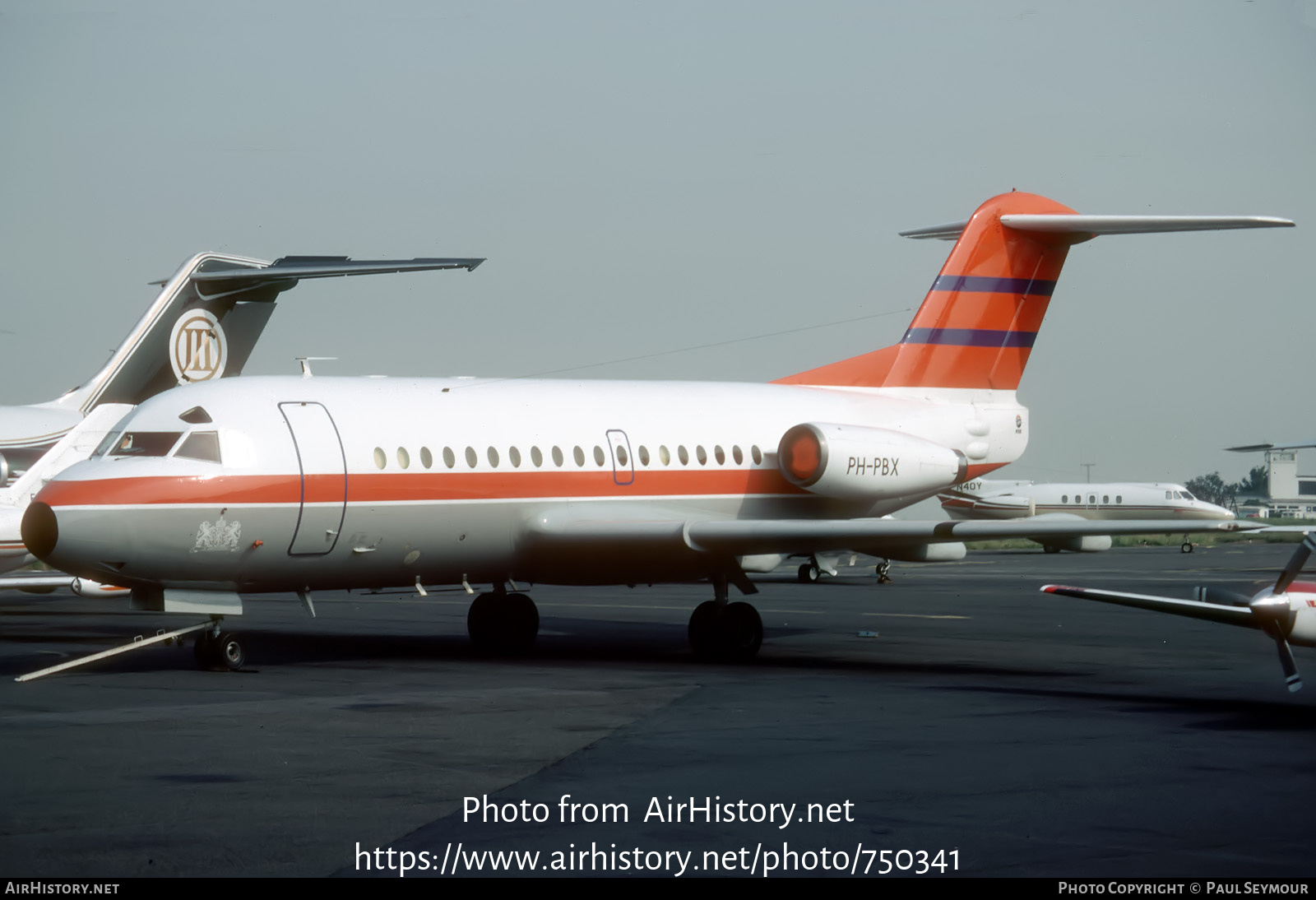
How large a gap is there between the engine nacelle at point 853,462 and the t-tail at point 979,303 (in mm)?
1908

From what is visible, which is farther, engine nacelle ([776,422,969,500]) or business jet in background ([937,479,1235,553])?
business jet in background ([937,479,1235,553])

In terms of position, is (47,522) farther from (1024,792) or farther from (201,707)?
(1024,792)

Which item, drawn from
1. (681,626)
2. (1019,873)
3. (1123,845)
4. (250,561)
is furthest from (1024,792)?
(681,626)

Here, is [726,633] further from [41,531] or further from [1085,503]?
[1085,503]

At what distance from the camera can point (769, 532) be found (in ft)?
54.5

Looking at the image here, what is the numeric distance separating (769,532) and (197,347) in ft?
38.9

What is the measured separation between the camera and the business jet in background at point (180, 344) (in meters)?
23.5

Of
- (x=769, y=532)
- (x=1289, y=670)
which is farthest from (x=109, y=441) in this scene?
(x=1289, y=670)

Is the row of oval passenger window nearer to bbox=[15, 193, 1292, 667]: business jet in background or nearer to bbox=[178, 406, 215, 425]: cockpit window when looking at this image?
bbox=[15, 193, 1292, 667]: business jet in background

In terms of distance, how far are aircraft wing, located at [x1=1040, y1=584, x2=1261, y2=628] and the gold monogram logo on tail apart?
1600cm

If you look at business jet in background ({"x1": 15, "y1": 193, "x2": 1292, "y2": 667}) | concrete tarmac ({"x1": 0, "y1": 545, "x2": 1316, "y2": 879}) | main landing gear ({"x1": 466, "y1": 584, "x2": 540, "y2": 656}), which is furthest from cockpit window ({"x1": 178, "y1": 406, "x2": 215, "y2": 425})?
main landing gear ({"x1": 466, "y1": 584, "x2": 540, "y2": 656})

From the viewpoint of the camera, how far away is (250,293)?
2423 cm

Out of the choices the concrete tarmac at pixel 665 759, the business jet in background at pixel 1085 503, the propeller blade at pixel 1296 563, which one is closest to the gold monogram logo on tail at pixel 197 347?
the concrete tarmac at pixel 665 759

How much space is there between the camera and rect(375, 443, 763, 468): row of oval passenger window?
16.4m
